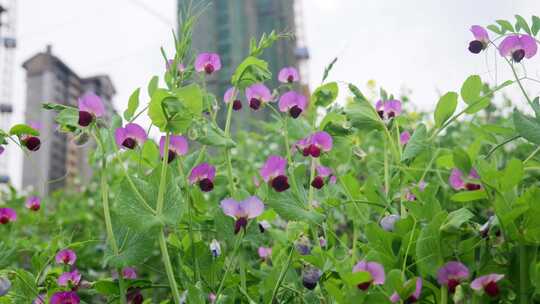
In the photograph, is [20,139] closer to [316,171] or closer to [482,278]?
[316,171]

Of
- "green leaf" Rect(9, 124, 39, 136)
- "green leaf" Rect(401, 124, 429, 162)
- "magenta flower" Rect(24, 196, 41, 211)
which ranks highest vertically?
"green leaf" Rect(9, 124, 39, 136)

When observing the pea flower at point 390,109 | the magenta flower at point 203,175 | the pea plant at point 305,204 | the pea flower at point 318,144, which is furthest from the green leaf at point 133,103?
the pea flower at point 390,109

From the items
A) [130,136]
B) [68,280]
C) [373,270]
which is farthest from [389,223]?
[68,280]

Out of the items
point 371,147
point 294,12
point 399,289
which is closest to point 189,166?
point 399,289

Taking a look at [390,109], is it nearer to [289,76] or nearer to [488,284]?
[289,76]

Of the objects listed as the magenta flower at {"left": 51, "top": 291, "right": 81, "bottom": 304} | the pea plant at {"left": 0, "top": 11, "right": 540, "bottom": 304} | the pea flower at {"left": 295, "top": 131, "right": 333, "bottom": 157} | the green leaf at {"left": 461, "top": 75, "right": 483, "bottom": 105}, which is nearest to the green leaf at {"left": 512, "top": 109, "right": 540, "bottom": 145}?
the pea plant at {"left": 0, "top": 11, "right": 540, "bottom": 304}

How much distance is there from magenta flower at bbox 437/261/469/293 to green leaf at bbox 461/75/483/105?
23 centimetres

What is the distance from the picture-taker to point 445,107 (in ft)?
2.05

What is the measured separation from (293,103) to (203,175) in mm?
152

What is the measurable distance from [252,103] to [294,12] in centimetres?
1102

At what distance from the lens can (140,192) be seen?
0.55m

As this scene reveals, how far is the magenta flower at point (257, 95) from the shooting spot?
692 millimetres

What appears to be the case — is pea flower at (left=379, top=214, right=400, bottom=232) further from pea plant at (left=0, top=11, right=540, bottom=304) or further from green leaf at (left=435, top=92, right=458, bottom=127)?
green leaf at (left=435, top=92, right=458, bottom=127)

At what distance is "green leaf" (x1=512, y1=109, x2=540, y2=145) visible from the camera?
0.52 m
